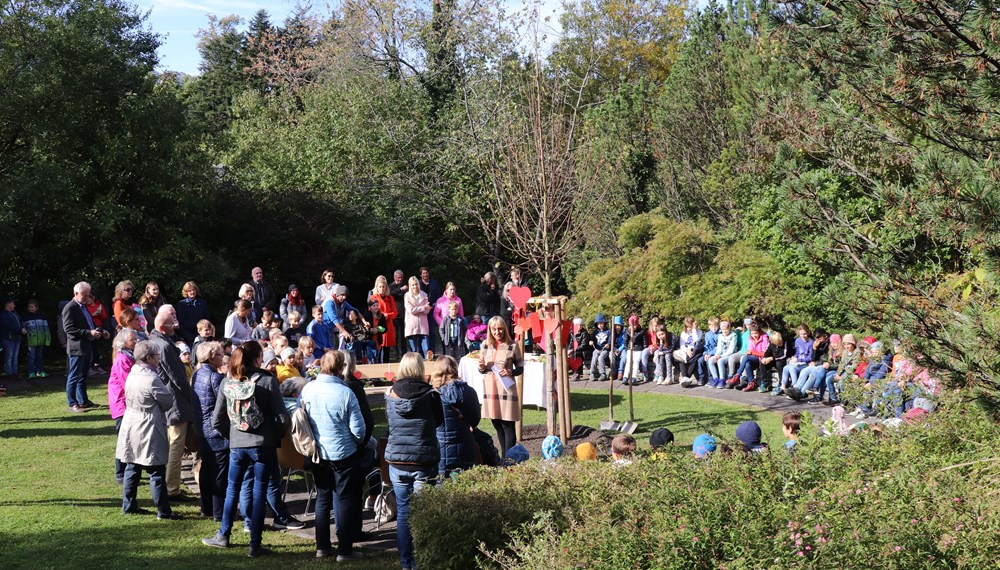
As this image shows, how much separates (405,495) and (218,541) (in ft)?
5.79

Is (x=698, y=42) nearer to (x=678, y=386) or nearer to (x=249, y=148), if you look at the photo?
(x=678, y=386)

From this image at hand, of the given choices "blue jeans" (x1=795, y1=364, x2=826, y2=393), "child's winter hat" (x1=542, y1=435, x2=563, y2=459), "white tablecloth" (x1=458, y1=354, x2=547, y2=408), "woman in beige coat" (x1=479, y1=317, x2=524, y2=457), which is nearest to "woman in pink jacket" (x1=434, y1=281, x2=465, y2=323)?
"white tablecloth" (x1=458, y1=354, x2=547, y2=408)

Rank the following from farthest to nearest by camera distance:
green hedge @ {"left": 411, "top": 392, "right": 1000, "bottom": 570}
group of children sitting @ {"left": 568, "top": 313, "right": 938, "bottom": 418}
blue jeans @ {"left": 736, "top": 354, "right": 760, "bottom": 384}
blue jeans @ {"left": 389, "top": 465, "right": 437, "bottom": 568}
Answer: blue jeans @ {"left": 736, "top": 354, "right": 760, "bottom": 384} < group of children sitting @ {"left": 568, "top": 313, "right": 938, "bottom": 418} < blue jeans @ {"left": 389, "top": 465, "right": 437, "bottom": 568} < green hedge @ {"left": 411, "top": 392, "right": 1000, "bottom": 570}

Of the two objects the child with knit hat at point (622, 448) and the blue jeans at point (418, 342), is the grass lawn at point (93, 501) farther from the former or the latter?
the blue jeans at point (418, 342)

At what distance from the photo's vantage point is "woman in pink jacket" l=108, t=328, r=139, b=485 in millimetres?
9539

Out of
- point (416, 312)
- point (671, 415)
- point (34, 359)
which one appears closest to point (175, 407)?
point (671, 415)

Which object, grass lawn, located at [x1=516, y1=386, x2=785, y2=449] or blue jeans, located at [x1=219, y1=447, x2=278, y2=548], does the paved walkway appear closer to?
grass lawn, located at [x1=516, y1=386, x2=785, y2=449]

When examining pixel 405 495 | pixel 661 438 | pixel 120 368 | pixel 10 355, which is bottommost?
pixel 405 495

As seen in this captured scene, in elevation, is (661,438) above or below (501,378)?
below

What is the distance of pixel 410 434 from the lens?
7293 mm

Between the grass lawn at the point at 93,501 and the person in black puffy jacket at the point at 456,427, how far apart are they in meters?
0.91

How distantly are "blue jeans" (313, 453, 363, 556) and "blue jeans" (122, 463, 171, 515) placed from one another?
6.10 feet

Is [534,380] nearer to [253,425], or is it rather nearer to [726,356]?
[726,356]

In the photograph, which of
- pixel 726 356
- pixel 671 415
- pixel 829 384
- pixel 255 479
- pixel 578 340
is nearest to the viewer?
pixel 255 479
